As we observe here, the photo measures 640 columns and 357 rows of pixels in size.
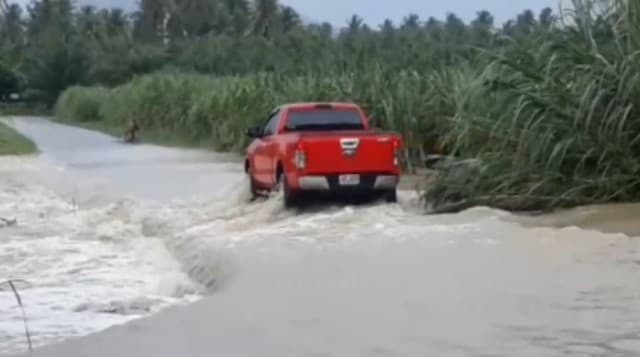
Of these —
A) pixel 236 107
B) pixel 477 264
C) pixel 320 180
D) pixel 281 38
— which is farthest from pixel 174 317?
pixel 281 38

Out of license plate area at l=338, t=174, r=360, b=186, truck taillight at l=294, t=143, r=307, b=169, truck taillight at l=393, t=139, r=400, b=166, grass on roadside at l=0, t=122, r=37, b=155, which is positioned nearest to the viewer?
truck taillight at l=294, t=143, r=307, b=169

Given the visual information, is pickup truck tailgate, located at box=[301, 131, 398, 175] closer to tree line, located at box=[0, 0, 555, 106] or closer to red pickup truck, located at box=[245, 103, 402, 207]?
red pickup truck, located at box=[245, 103, 402, 207]

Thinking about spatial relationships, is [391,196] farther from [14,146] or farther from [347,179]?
[14,146]

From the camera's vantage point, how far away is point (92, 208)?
80.2 feet

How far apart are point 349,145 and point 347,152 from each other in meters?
0.11

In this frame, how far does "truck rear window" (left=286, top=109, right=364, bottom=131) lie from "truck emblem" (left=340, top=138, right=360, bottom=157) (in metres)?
1.99

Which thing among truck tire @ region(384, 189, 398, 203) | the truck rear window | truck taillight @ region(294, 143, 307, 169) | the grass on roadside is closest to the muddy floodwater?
truck tire @ region(384, 189, 398, 203)

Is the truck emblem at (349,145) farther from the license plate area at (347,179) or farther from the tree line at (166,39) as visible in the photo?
the tree line at (166,39)

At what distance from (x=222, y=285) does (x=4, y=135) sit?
40.0 metres

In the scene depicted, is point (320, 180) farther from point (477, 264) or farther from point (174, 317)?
point (174, 317)

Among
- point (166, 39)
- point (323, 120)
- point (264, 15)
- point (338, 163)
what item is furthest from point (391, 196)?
point (264, 15)

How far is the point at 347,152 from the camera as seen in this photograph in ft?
65.7

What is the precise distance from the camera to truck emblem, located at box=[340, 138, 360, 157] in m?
20.0

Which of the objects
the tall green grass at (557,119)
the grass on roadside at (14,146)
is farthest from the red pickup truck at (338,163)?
the grass on roadside at (14,146)
